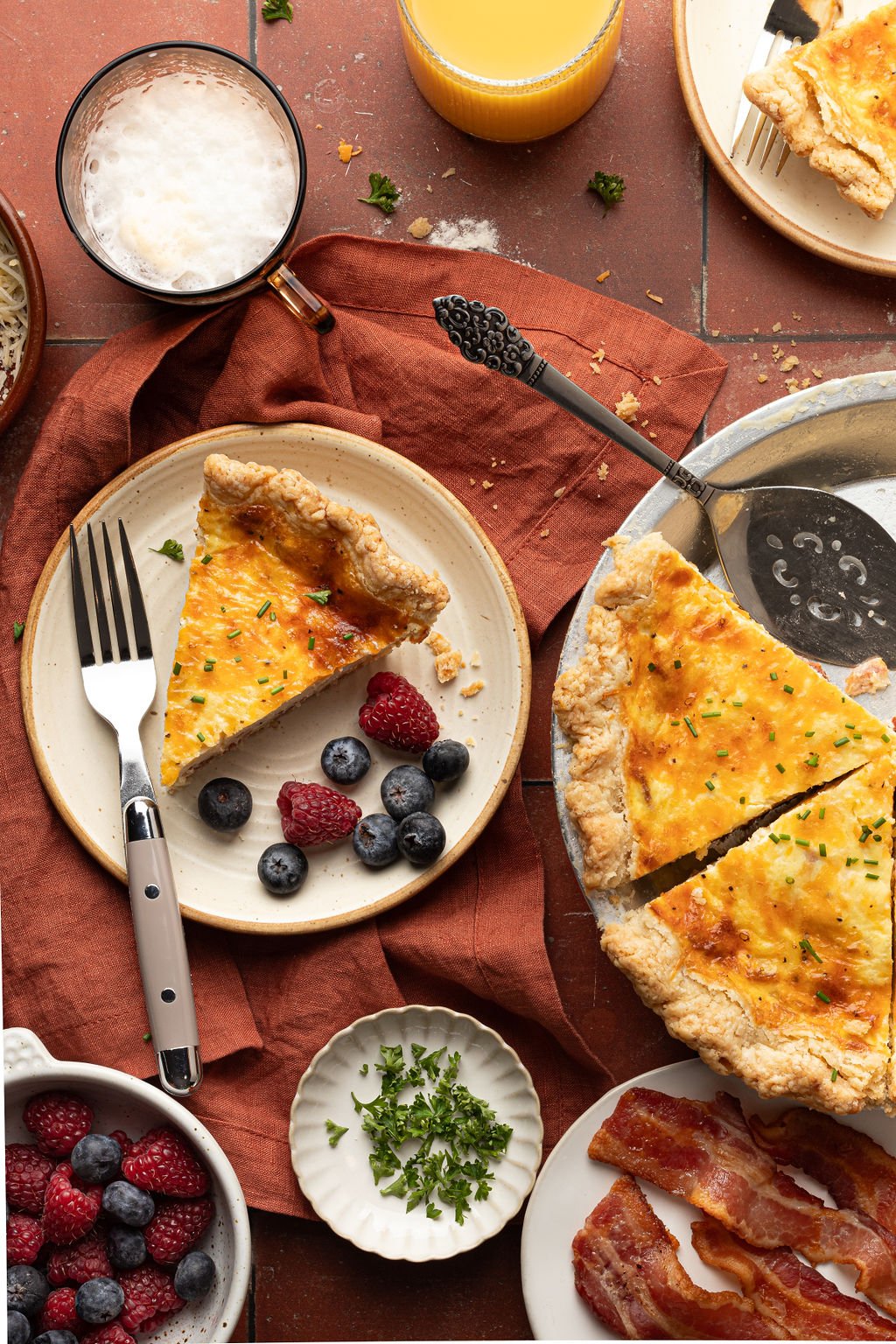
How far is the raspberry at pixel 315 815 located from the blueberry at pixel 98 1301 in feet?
4.79

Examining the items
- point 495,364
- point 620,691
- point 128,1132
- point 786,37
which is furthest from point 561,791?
point 786,37

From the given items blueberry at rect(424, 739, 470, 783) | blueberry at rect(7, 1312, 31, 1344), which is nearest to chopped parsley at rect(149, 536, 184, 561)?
blueberry at rect(424, 739, 470, 783)

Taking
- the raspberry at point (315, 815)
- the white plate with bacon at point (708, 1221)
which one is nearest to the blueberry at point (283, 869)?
the raspberry at point (315, 815)

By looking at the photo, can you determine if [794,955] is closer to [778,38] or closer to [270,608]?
[270,608]

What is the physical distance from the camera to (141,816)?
3.86 m

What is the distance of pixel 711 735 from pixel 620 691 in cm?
33

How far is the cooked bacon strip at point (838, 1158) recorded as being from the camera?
3.79 metres

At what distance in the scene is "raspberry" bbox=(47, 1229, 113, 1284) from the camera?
365 centimetres

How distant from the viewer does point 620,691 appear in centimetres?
379

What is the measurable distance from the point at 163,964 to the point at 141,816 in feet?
1.60

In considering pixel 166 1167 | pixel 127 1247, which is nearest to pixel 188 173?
pixel 166 1167

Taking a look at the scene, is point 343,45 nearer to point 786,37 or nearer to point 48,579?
point 786,37

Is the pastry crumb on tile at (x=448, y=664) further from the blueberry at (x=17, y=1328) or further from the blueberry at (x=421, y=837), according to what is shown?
the blueberry at (x=17, y=1328)

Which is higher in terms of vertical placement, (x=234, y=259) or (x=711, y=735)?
(x=234, y=259)
